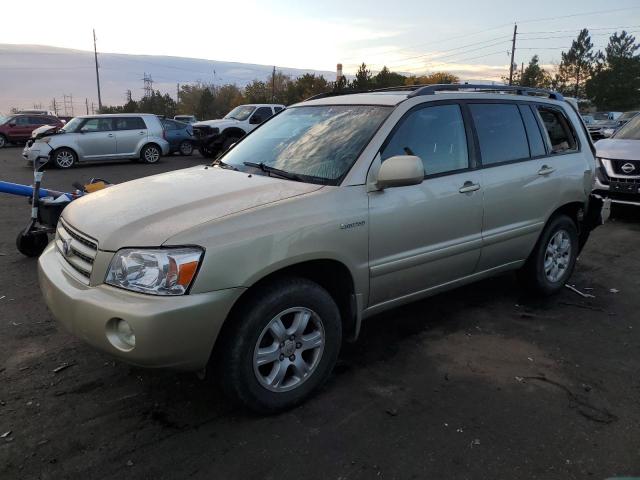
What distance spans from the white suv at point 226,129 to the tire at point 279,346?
1495cm

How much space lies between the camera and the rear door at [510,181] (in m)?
3.96

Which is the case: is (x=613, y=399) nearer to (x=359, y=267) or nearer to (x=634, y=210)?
(x=359, y=267)

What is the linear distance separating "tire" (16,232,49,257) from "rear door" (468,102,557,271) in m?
4.94

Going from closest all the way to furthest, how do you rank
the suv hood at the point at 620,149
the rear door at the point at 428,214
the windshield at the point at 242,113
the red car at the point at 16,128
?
the rear door at the point at 428,214 → the suv hood at the point at 620,149 → the windshield at the point at 242,113 → the red car at the point at 16,128

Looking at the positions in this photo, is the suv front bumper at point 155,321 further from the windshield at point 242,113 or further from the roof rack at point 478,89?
the windshield at point 242,113

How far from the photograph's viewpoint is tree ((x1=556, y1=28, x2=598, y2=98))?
68562 mm

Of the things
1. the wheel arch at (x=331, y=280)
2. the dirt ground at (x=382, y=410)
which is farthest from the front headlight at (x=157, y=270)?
the dirt ground at (x=382, y=410)

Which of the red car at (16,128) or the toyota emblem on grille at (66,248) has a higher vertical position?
the red car at (16,128)

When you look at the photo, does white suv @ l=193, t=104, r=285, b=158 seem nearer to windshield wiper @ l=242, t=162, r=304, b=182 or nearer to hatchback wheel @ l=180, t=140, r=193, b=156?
hatchback wheel @ l=180, t=140, r=193, b=156

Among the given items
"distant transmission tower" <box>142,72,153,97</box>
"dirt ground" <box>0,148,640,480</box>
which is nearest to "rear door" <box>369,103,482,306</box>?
"dirt ground" <box>0,148,640,480</box>

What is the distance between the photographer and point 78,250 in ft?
9.44

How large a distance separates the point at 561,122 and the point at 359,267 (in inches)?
114

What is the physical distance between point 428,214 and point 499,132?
47.0 inches

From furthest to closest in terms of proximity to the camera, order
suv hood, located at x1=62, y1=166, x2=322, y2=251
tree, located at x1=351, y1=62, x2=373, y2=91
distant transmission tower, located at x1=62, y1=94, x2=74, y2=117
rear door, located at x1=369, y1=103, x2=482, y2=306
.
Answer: distant transmission tower, located at x1=62, y1=94, x2=74, y2=117, tree, located at x1=351, y1=62, x2=373, y2=91, rear door, located at x1=369, y1=103, x2=482, y2=306, suv hood, located at x1=62, y1=166, x2=322, y2=251
